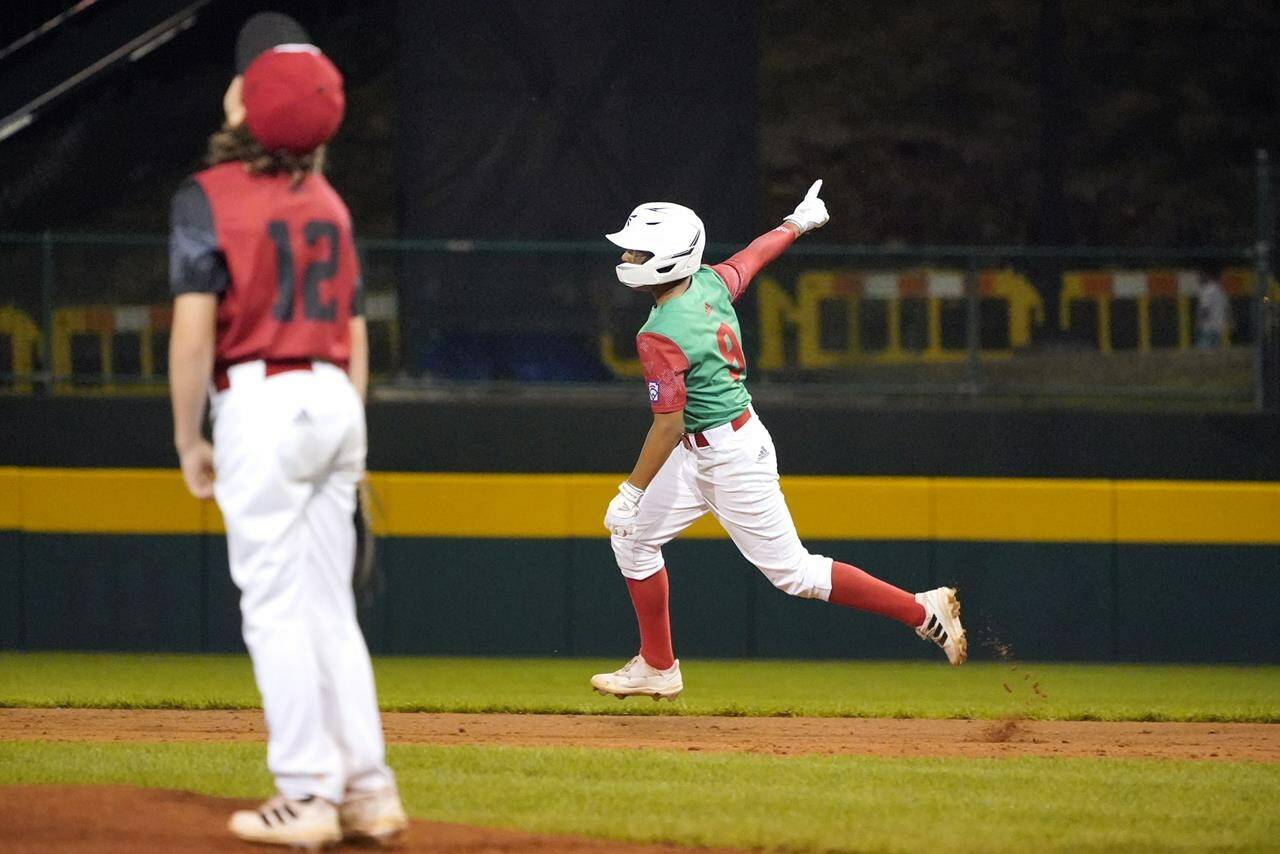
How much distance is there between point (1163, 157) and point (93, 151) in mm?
20580

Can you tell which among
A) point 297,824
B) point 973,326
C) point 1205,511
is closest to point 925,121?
point 973,326

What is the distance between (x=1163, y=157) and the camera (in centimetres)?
3625

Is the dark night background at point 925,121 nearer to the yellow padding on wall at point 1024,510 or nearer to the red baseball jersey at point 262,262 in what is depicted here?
the yellow padding on wall at point 1024,510

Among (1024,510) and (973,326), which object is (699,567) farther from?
(973,326)

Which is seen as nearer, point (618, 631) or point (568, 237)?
point (618, 631)

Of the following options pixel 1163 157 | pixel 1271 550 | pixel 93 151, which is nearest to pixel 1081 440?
pixel 1271 550

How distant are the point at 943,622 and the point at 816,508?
2.71m

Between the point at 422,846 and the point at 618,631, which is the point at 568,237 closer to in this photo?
the point at 618,631

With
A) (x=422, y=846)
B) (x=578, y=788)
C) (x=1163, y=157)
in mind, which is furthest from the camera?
(x=1163, y=157)

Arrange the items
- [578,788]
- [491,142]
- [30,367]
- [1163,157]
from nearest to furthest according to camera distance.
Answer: [578,788]
[30,367]
[491,142]
[1163,157]

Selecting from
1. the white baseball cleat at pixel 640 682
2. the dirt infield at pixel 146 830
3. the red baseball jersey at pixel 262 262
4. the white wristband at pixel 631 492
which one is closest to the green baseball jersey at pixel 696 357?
the white wristband at pixel 631 492

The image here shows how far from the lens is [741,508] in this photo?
25.7 ft

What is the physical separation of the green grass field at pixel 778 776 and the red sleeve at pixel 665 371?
4.76 feet

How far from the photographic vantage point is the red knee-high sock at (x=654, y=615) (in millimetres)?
8070
